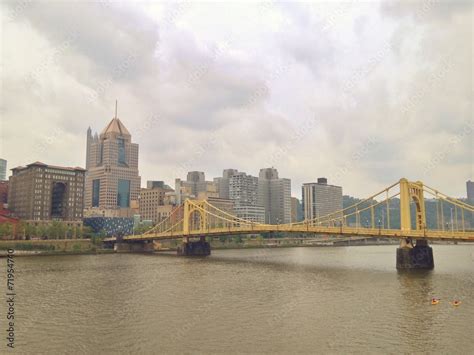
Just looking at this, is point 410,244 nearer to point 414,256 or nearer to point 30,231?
point 414,256

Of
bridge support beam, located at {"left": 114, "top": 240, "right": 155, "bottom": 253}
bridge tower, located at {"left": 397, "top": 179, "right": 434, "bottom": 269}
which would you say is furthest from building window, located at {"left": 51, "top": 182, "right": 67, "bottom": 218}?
bridge tower, located at {"left": 397, "top": 179, "right": 434, "bottom": 269}

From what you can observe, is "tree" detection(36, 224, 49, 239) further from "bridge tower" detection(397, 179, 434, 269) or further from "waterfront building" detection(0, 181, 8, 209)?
"bridge tower" detection(397, 179, 434, 269)

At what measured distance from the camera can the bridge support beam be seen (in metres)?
128

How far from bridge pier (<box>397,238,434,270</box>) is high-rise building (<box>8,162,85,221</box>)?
126 meters

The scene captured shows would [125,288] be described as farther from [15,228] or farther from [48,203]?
[48,203]

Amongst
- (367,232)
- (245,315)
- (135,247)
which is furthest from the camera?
(135,247)

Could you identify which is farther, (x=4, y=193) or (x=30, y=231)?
(x=4, y=193)

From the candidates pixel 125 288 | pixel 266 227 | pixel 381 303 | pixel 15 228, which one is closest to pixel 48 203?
pixel 15 228

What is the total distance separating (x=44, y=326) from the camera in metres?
28.1

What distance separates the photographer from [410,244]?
200 feet

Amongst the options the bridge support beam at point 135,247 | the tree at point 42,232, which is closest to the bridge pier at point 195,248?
the bridge support beam at point 135,247

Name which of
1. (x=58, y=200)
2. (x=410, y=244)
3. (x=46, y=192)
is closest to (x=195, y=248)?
(x=410, y=244)

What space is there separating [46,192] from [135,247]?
43.7 meters

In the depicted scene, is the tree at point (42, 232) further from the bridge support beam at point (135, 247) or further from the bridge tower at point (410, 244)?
the bridge tower at point (410, 244)
